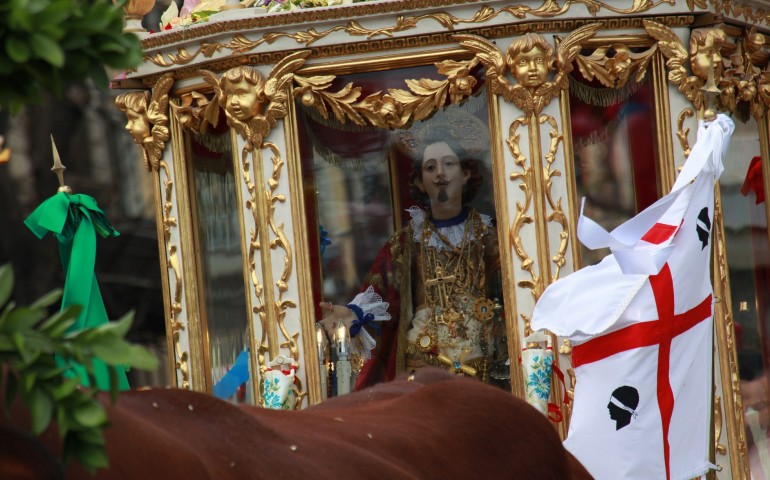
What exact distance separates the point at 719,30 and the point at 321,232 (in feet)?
6.87

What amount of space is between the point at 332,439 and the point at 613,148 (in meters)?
4.80

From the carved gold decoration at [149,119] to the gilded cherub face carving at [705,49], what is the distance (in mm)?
2541

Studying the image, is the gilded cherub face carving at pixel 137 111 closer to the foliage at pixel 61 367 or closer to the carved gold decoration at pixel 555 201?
the carved gold decoration at pixel 555 201

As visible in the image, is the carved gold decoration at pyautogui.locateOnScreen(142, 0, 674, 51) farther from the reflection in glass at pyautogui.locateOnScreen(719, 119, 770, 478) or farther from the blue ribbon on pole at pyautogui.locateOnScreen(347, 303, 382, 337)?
the blue ribbon on pole at pyautogui.locateOnScreen(347, 303, 382, 337)

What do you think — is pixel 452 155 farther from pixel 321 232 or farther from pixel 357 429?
pixel 357 429

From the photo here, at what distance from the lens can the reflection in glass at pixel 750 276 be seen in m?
7.04

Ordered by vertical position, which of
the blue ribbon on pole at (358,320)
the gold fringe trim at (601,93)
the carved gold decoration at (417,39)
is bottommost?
the blue ribbon on pole at (358,320)

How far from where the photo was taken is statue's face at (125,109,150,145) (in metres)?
7.35

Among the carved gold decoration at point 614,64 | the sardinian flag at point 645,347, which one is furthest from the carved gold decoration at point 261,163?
the sardinian flag at point 645,347

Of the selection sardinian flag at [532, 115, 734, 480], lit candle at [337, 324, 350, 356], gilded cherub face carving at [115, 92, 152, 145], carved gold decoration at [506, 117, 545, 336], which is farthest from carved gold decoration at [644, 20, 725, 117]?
gilded cherub face carving at [115, 92, 152, 145]

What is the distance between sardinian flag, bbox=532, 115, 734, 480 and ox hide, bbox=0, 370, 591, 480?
→ 186 centimetres

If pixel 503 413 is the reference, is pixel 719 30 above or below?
above

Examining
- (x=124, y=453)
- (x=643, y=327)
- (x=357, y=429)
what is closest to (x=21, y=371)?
(x=124, y=453)

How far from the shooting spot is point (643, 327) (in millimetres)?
4984
